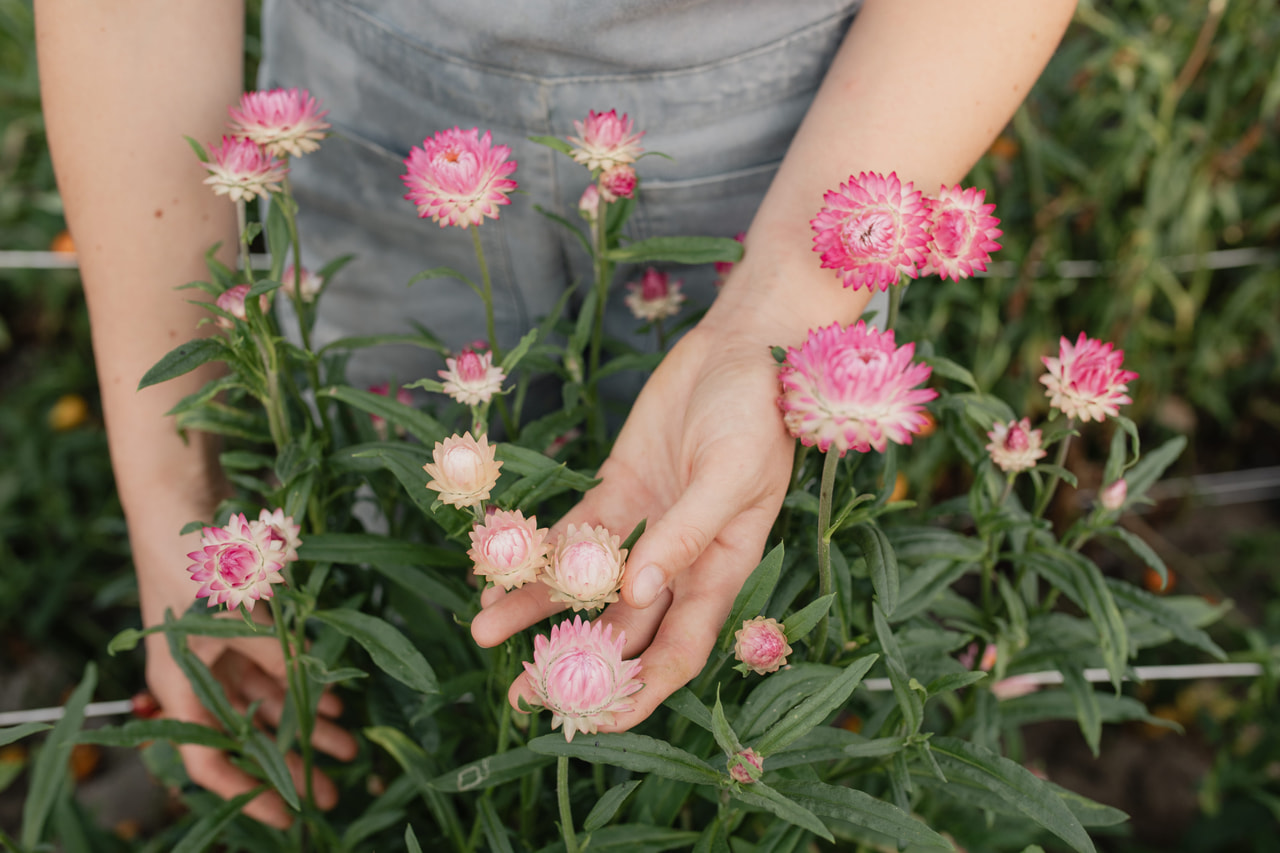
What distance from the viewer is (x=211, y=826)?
100 cm

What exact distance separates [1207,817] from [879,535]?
3.69ft

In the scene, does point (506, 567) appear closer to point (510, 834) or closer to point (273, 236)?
point (510, 834)

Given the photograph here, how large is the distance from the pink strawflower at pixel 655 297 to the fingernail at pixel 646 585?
482 millimetres

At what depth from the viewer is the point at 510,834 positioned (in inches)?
36.1

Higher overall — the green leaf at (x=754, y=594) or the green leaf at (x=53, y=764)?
the green leaf at (x=754, y=594)

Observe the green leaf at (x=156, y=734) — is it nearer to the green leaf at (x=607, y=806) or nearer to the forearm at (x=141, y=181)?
the forearm at (x=141, y=181)

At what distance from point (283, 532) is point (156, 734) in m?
0.32

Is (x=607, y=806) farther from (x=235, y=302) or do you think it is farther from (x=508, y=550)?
(x=235, y=302)

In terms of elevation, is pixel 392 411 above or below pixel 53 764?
above

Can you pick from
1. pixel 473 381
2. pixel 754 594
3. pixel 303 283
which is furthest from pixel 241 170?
pixel 754 594

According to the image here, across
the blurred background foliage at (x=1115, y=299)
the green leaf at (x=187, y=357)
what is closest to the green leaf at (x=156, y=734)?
the green leaf at (x=187, y=357)

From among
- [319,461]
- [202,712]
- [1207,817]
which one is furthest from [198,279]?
[1207,817]

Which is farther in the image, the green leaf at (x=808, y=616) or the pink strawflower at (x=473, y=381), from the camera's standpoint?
the pink strawflower at (x=473, y=381)

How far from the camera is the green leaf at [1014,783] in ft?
2.56
